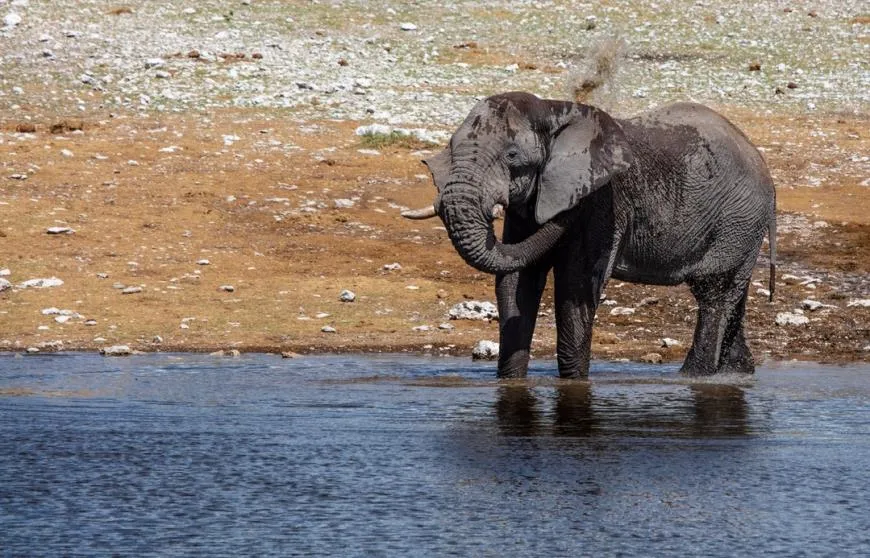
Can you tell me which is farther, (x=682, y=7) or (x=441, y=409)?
(x=682, y=7)

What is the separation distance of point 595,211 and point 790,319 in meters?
4.07

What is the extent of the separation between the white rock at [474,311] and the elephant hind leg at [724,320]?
2.83m

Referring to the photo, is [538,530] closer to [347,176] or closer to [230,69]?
[347,176]

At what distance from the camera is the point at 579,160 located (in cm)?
1192

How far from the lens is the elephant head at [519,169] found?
1127 cm

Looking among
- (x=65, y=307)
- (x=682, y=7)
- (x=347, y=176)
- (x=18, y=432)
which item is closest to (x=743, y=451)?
(x=18, y=432)

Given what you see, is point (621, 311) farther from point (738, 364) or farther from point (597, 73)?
point (597, 73)

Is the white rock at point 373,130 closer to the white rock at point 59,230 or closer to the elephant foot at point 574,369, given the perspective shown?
the white rock at point 59,230

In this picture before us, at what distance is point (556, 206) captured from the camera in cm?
1181

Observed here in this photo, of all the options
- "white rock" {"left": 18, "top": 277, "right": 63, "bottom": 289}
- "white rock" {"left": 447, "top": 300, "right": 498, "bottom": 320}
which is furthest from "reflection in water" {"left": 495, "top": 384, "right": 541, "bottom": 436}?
"white rock" {"left": 18, "top": 277, "right": 63, "bottom": 289}

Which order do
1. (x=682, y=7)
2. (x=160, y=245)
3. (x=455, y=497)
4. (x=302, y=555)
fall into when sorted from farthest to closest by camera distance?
1. (x=682, y=7)
2. (x=160, y=245)
3. (x=455, y=497)
4. (x=302, y=555)

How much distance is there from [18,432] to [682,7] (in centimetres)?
2581

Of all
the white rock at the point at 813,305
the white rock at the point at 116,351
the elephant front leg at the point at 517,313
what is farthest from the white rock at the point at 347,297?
the white rock at the point at 813,305

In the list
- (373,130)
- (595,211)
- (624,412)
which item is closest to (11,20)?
(373,130)
